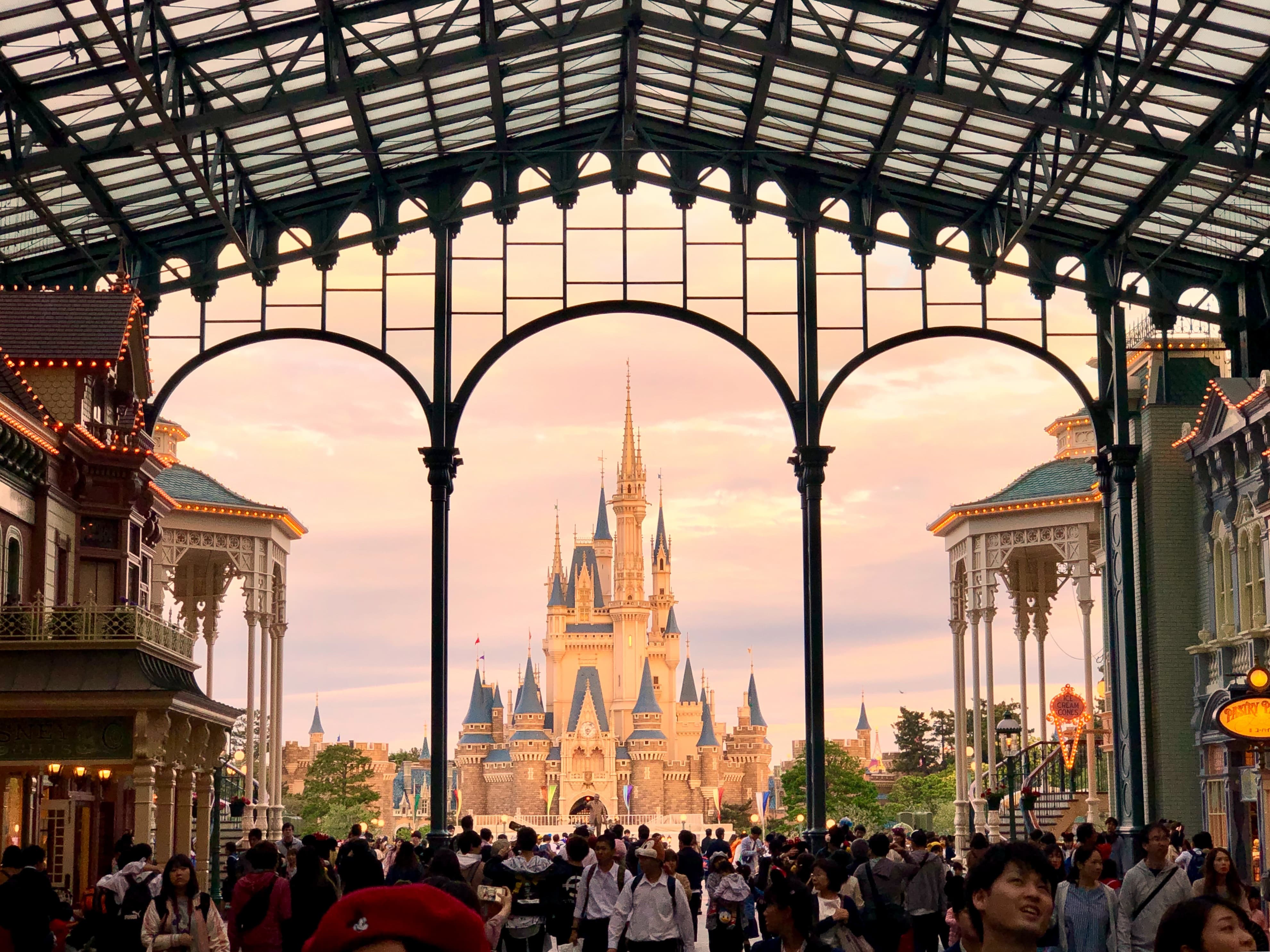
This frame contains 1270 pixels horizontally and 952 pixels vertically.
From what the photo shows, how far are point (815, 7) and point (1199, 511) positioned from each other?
11.7m

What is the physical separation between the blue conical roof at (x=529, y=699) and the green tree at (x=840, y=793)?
5525cm

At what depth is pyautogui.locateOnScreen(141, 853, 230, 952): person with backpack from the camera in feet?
40.0

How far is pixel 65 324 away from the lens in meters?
29.1

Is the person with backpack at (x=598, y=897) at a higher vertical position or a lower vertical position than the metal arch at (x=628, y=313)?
lower

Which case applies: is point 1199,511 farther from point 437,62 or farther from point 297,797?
point 297,797

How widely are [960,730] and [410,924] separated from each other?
45108mm

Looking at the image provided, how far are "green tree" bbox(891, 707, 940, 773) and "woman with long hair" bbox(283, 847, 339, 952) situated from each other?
123m

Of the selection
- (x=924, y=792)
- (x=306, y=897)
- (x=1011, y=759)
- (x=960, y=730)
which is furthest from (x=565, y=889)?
(x=924, y=792)

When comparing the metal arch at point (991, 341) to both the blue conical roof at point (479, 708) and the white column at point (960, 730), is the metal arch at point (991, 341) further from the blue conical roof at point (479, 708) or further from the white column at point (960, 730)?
the blue conical roof at point (479, 708)

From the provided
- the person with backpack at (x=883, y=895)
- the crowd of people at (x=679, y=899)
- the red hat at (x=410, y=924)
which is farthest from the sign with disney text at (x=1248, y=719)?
the red hat at (x=410, y=924)

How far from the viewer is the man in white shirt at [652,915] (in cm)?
1383

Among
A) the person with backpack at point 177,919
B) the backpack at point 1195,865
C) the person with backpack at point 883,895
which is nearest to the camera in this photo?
the person with backpack at point 177,919

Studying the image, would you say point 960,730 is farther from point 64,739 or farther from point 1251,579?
point 64,739

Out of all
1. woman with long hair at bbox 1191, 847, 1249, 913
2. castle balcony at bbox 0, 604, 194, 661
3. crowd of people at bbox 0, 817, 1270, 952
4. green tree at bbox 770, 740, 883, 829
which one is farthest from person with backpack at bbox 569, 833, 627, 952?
green tree at bbox 770, 740, 883, 829
